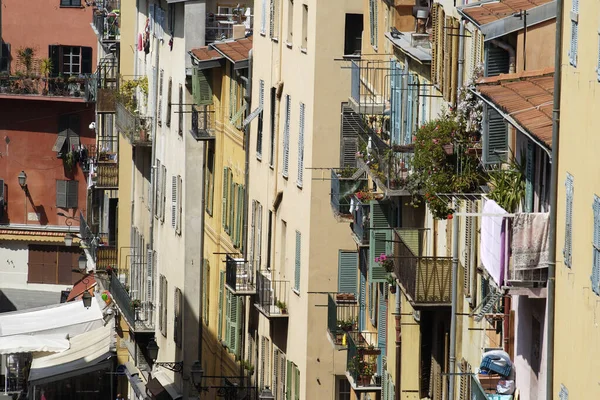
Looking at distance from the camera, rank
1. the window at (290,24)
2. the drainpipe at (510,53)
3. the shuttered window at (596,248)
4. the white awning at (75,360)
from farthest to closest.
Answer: the white awning at (75,360) < the window at (290,24) < the drainpipe at (510,53) < the shuttered window at (596,248)

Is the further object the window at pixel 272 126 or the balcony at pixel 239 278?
the balcony at pixel 239 278

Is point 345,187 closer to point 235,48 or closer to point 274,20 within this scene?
point 274,20

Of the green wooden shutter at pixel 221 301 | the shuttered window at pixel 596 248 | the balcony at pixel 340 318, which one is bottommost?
the green wooden shutter at pixel 221 301

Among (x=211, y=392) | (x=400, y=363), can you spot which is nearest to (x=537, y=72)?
(x=400, y=363)

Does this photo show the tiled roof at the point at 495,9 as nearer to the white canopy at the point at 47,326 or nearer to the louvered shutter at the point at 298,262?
the louvered shutter at the point at 298,262

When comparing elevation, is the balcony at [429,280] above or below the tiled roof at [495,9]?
below

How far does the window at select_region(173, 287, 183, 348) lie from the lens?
4841 cm

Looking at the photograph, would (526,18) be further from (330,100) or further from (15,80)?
(15,80)

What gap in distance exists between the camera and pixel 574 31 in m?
17.4

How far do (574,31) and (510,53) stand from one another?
10.5 ft

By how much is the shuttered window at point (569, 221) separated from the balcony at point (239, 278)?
878 inches

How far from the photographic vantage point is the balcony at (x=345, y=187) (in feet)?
106

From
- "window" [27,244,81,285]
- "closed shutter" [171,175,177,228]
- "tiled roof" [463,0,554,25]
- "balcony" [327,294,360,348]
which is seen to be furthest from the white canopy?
"tiled roof" [463,0,554,25]

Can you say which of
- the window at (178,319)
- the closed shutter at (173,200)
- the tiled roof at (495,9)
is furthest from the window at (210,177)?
the tiled roof at (495,9)
